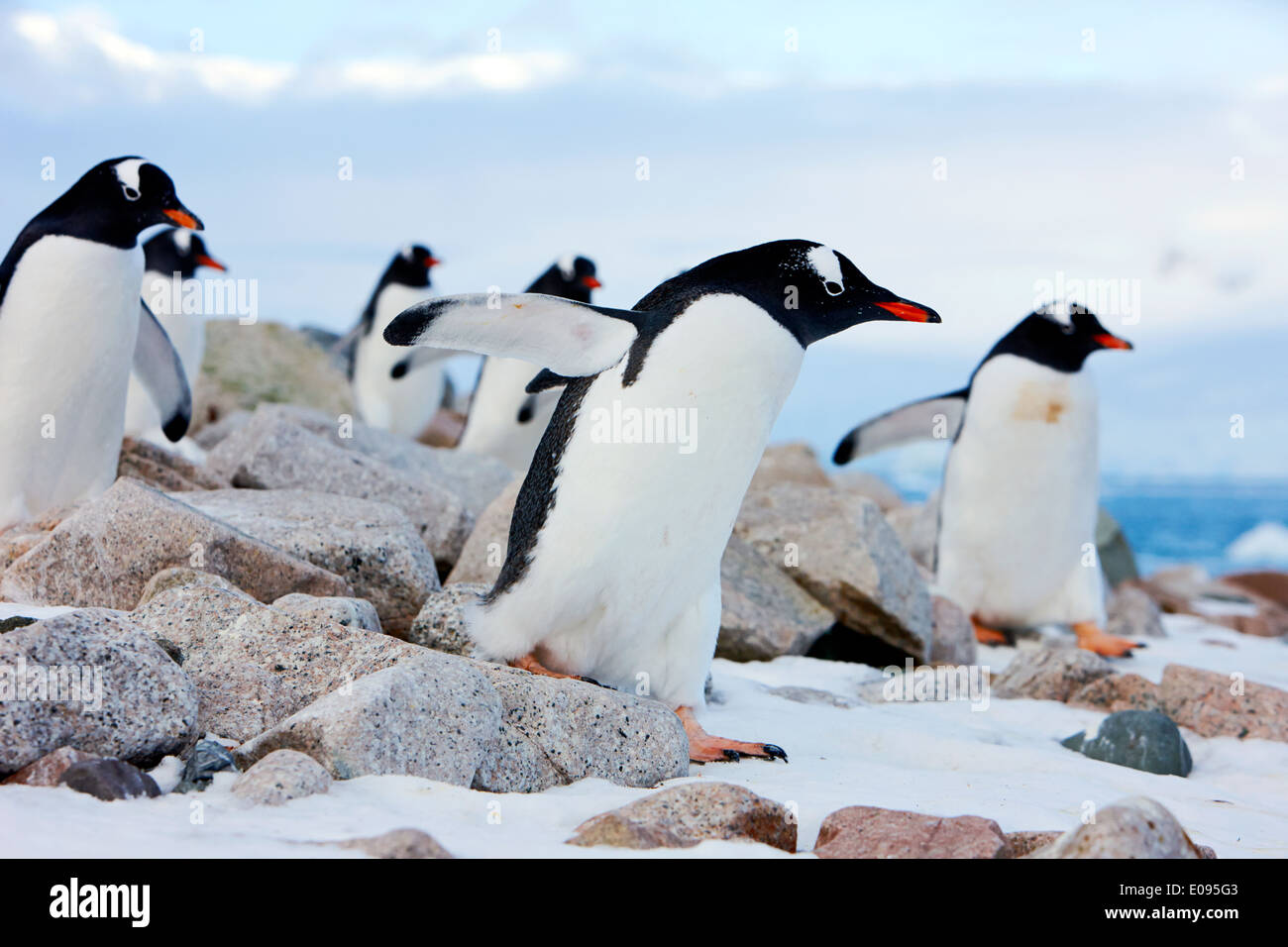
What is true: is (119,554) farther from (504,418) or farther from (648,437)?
(504,418)

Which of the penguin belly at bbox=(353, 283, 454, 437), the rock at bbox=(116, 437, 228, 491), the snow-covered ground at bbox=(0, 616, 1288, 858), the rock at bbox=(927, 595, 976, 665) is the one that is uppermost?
the penguin belly at bbox=(353, 283, 454, 437)

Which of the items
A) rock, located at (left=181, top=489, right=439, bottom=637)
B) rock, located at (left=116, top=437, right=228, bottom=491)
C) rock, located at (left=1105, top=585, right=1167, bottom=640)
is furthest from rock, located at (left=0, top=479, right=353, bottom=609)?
rock, located at (left=1105, top=585, right=1167, bottom=640)

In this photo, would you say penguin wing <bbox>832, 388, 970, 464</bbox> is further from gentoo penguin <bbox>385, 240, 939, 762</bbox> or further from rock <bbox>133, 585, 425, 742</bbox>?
rock <bbox>133, 585, 425, 742</bbox>

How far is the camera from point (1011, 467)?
6.93 metres

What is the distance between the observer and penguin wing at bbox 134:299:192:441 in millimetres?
5922

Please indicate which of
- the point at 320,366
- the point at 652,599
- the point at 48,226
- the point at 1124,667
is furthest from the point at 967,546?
the point at 320,366

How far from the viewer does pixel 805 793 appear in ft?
9.86

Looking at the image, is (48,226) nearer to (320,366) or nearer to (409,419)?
(409,419)

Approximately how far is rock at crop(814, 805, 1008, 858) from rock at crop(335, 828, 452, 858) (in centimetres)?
83

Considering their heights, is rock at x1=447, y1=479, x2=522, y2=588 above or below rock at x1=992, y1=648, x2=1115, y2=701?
above

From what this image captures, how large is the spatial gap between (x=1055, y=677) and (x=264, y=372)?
31.3 ft

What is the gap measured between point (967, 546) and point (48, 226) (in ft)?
16.7

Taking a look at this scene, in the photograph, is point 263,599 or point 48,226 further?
point 48,226

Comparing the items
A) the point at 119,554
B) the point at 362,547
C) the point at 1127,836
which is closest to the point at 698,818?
the point at 1127,836
